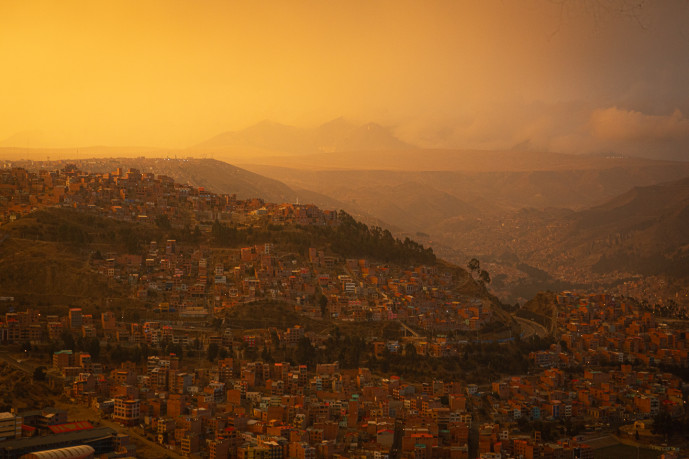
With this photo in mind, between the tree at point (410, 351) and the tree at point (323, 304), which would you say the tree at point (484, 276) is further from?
the tree at point (410, 351)

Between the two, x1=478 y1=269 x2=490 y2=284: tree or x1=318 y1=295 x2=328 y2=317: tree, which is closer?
x1=318 y1=295 x2=328 y2=317: tree

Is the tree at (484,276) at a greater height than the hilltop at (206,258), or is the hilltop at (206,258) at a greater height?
the hilltop at (206,258)

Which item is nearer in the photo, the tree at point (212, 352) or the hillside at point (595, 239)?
the tree at point (212, 352)

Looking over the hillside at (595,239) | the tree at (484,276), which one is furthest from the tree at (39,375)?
the hillside at (595,239)

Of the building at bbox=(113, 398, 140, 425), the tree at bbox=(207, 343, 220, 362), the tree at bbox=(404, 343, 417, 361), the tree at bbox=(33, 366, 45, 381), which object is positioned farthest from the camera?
the tree at bbox=(404, 343, 417, 361)

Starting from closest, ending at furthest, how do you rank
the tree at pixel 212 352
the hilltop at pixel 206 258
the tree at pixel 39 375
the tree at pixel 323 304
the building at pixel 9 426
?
the building at pixel 9 426 < the tree at pixel 39 375 < the tree at pixel 212 352 < the hilltop at pixel 206 258 < the tree at pixel 323 304

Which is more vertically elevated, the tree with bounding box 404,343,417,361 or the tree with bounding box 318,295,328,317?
the tree with bounding box 318,295,328,317

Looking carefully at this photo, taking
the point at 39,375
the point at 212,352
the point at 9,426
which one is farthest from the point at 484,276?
the point at 9,426

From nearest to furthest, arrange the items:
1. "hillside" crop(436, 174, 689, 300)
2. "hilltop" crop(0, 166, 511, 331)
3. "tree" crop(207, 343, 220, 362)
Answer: "tree" crop(207, 343, 220, 362) → "hilltop" crop(0, 166, 511, 331) → "hillside" crop(436, 174, 689, 300)

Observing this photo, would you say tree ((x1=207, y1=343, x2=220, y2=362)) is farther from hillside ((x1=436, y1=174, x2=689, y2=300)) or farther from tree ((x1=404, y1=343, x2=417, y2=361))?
hillside ((x1=436, y1=174, x2=689, y2=300))

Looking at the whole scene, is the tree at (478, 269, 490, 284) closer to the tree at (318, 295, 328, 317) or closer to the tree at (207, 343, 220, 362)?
the tree at (318, 295, 328, 317)

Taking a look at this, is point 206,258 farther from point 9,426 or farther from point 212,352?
point 9,426

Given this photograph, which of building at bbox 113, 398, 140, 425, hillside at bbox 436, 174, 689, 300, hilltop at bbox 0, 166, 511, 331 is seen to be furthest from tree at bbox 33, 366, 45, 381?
hillside at bbox 436, 174, 689, 300

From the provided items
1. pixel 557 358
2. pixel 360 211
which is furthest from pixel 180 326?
pixel 360 211
